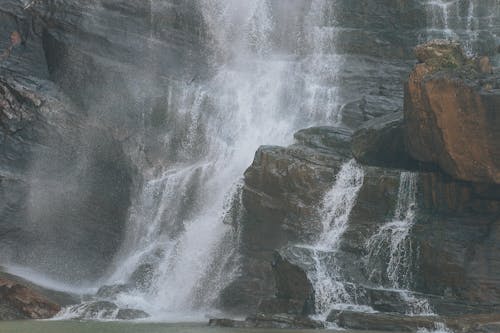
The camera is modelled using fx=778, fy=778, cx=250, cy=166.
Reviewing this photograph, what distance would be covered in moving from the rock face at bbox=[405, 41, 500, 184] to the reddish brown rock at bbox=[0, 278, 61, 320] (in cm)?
1210

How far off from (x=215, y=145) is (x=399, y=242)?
38.8 feet

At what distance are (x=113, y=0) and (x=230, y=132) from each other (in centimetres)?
810

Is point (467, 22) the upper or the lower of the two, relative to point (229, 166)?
upper

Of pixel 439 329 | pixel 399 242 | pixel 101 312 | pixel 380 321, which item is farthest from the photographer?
pixel 101 312

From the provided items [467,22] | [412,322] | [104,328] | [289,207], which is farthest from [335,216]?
[467,22]

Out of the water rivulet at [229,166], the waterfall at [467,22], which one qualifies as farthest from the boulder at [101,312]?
the waterfall at [467,22]

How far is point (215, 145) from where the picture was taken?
32.2 meters

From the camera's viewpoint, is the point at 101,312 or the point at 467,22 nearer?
the point at 101,312

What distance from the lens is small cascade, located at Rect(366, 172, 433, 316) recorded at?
2200 centimetres

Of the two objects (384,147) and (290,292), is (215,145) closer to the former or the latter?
(384,147)

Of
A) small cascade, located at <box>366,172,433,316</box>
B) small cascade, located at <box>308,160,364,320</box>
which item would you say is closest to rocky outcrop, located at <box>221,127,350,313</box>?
small cascade, located at <box>308,160,364,320</box>

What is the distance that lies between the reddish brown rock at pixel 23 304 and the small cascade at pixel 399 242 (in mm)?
9697

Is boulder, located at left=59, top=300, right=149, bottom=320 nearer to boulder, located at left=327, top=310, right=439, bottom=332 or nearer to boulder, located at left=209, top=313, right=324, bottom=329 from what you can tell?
boulder, located at left=209, top=313, right=324, bottom=329

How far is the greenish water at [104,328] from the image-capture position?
60.6ft
